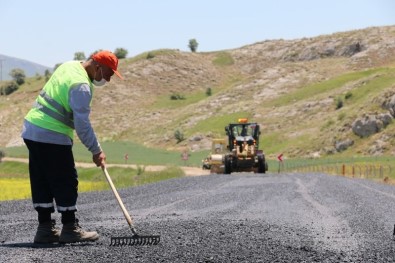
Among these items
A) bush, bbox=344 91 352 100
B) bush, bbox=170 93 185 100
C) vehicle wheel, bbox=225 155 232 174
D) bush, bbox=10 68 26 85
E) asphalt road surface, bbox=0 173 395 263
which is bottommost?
vehicle wheel, bbox=225 155 232 174

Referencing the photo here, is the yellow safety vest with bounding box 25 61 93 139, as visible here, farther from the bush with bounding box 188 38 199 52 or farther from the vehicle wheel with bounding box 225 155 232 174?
the bush with bounding box 188 38 199 52

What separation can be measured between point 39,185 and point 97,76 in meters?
1.46

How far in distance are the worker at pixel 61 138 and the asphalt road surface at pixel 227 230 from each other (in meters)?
0.42

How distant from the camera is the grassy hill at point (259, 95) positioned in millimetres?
90062

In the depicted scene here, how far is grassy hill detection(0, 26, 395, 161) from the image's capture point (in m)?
90.1

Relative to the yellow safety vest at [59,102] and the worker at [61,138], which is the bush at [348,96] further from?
the yellow safety vest at [59,102]

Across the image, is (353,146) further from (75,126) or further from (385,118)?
(75,126)

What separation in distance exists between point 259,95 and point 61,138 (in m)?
112

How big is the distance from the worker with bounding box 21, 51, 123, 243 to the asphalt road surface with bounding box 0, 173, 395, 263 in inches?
16.6

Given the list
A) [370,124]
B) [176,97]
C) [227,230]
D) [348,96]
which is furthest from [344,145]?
[227,230]

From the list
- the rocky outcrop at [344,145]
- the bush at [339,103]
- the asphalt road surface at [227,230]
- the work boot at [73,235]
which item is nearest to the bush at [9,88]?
the bush at [339,103]

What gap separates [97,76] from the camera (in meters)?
8.68

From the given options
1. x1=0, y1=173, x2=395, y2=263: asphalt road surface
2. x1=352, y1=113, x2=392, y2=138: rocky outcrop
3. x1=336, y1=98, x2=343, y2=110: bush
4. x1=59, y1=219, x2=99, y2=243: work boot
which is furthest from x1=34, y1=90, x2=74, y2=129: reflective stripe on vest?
x1=336, y1=98, x2=343, y2=110: bush

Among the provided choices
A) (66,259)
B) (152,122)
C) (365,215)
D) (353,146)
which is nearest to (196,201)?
(365,215)
